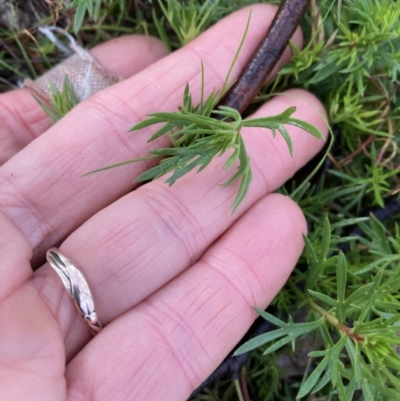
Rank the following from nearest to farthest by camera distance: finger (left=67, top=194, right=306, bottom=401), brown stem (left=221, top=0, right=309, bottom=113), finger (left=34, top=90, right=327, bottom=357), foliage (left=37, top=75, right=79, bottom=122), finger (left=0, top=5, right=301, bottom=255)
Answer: finger (left=67, top=194, right=306, bottom=401) < finger (left=34, top=90, right=327, bottom=357) < finger (left=0, top=5, right=301, bottom=255) < brown stem (left=221, top=0, right=309, bottom=113) < foliage (left=37, top=75, right=79, bottom=122)

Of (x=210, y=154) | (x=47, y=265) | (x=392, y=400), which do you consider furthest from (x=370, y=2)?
(x=47, y=265)

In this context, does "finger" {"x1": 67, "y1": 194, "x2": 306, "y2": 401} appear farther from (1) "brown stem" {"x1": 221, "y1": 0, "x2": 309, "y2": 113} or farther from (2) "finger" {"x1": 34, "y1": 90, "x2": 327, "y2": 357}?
(1) "brown stem" {"x1": 221, "y1": 0, "x2": 309, "y2": 113}

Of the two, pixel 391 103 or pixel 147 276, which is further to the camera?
pixel 391 103

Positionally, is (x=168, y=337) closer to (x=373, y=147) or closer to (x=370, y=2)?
(x=373, y=147)

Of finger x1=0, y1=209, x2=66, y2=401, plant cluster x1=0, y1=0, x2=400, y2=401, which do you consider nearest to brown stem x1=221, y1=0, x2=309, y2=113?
plant cluster x1=0, y1=0, x2=400, y2=401

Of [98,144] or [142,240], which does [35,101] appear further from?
[142,240]

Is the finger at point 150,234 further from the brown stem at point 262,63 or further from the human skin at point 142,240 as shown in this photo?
the brown stem at point 262,63

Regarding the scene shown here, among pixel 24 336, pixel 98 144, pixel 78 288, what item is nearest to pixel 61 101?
pixel 98 144

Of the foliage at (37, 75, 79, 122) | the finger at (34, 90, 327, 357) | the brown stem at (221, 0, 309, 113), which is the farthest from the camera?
the foliage at (37, 75, 79, 122)
